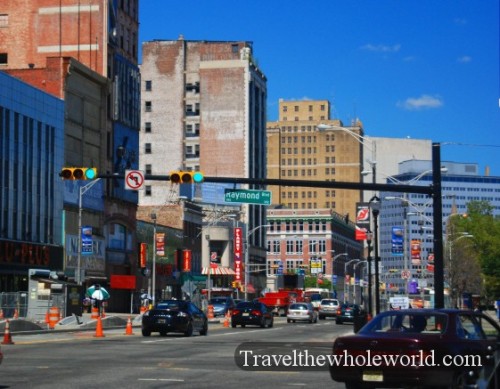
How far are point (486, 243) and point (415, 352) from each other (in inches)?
3881

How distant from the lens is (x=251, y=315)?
5753 centimetres

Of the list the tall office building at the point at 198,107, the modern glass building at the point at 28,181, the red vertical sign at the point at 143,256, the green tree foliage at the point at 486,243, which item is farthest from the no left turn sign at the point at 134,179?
the tall office building at the point at 198,107

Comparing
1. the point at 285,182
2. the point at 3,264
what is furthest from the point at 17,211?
the point at 285,182

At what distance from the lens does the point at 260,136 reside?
15538 centimetres

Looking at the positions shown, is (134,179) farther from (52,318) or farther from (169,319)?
(52,318)

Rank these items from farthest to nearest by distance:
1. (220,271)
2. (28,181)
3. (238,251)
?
1. (238,251)
2. (220,271)
3. (28,181)

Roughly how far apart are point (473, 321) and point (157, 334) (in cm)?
2988

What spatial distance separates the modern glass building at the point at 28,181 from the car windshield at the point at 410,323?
56.2m

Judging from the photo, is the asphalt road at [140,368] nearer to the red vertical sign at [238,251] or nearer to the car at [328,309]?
the car at [328,309]

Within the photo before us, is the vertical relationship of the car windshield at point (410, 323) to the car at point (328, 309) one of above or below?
above

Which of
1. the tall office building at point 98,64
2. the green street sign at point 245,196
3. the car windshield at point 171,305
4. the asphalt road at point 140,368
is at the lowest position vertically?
the asphalt road at point 140,368

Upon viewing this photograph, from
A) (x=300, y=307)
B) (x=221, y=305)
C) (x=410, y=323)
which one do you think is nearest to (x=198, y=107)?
(x=221, y=305)

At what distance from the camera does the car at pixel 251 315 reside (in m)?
57.1

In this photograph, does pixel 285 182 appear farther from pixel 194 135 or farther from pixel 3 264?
pixel 194 135
